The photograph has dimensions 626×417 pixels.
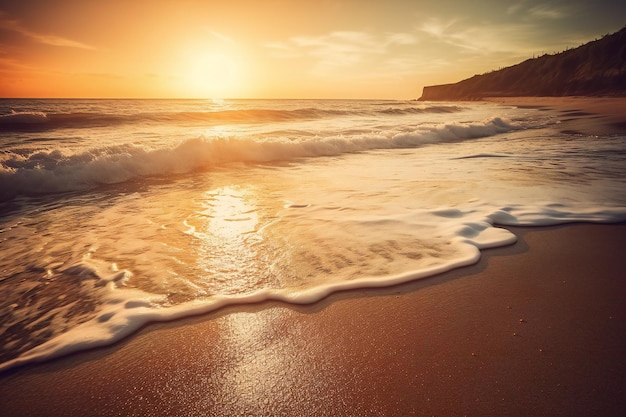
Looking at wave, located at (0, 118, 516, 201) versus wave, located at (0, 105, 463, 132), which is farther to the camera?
wave, located at (0, 105, 463, 132)

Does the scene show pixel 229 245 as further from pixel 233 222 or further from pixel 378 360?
pixel 378 360

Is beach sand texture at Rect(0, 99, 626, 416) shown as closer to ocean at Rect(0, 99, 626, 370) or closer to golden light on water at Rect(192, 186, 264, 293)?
ocean at Rect(0, 99, 626, 370)

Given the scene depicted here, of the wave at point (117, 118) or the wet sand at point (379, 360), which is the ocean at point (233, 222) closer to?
the wet sand at point (379, 360)

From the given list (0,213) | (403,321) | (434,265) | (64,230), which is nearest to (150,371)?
(403,321)

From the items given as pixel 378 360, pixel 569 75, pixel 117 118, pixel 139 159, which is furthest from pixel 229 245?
pixel 569 75

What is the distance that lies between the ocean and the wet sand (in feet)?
0.67

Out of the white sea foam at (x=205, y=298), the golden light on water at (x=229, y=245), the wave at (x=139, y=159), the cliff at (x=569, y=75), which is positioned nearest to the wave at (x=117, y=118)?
the wave at (x=139, y=159)

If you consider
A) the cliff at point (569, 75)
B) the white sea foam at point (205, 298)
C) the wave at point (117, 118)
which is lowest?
the white sea foam at point (205, 298)

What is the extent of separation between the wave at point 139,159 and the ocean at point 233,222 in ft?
0.12

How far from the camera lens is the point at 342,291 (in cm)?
233

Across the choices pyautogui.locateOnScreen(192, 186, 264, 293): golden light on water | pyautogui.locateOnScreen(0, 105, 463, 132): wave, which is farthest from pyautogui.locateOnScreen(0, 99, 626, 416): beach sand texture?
pyautogui.locateOnScreen(0, 105, 463, 132): wave

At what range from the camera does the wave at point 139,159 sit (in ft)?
20.8

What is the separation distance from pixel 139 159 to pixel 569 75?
7322 cm

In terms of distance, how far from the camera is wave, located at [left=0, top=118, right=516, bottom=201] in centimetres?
635
